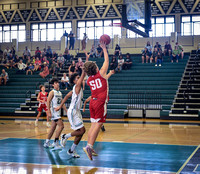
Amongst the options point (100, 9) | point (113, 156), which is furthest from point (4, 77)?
point (113, 156)

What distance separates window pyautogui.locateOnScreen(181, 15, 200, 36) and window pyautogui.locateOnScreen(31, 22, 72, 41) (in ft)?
36.0

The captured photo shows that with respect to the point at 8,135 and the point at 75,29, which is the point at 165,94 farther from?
the point at 75,29

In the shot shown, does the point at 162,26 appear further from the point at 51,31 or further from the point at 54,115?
the point at 54,115

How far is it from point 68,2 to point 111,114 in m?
18.1

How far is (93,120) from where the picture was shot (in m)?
6.37

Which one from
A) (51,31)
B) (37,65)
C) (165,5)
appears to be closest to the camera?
(37,65)

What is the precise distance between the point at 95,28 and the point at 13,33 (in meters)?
8.95

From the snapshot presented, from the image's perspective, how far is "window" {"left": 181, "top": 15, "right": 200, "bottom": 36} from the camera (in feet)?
Result: 88.8

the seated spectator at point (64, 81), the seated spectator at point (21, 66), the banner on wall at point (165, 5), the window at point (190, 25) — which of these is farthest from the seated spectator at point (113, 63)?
the banner on wall at point (165, 5)

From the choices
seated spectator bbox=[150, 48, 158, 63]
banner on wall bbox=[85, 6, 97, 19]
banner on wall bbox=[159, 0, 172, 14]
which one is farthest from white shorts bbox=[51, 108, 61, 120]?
banner on wall bbox=[85, 6, 97, 19]

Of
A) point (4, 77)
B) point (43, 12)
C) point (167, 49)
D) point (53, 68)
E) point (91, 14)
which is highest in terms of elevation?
point (43, 12)

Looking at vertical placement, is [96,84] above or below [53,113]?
above

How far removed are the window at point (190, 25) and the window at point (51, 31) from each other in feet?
36.0

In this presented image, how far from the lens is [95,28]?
31781 mm
